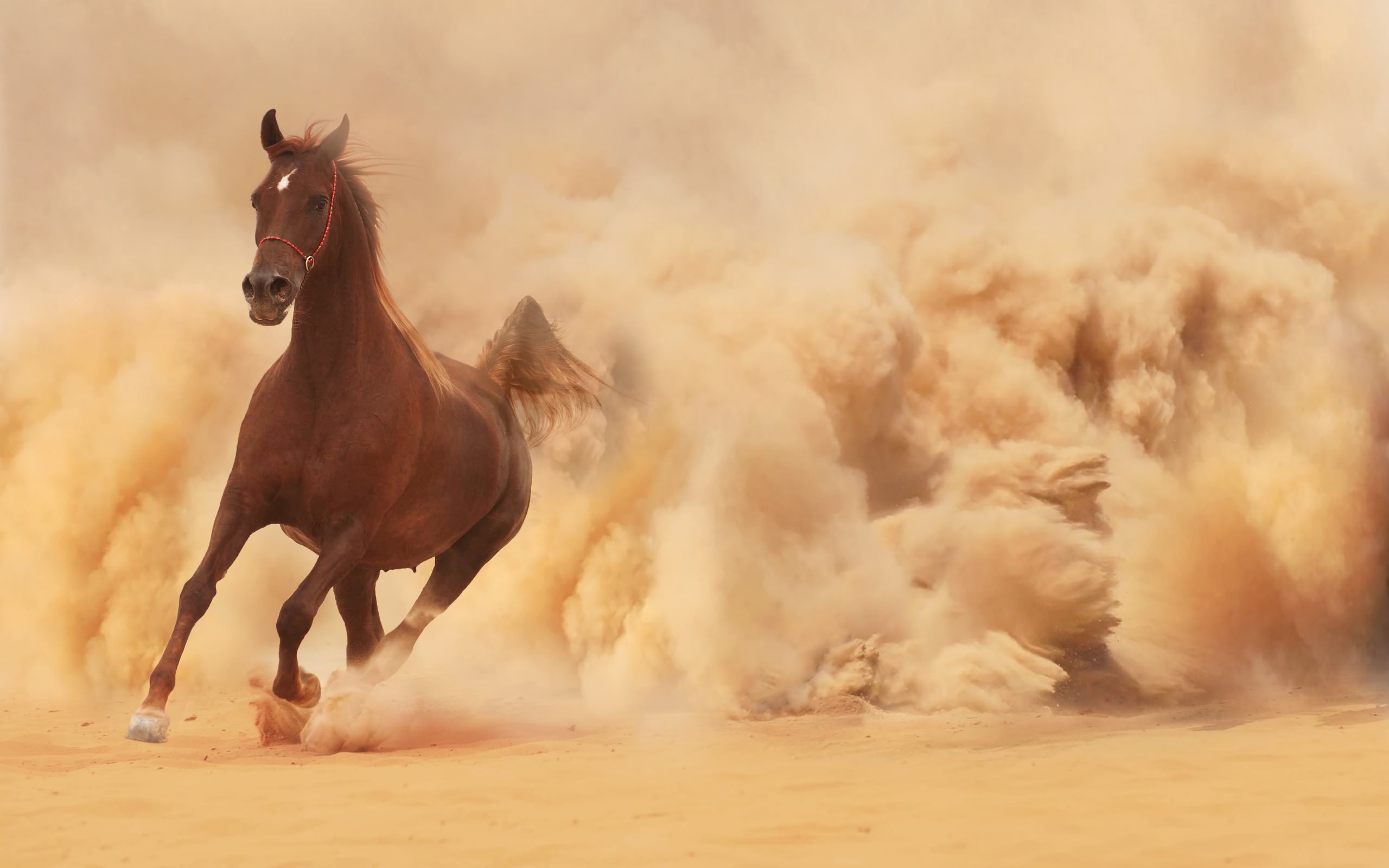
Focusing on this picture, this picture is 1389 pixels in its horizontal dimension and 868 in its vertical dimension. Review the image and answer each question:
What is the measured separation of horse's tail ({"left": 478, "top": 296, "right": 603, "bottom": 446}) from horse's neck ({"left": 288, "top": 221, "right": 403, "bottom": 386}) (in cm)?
178

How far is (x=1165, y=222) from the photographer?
1316 centimetres

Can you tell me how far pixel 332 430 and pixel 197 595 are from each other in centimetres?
97

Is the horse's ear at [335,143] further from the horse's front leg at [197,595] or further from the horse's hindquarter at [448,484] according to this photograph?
the horse's front leg at [197,595]

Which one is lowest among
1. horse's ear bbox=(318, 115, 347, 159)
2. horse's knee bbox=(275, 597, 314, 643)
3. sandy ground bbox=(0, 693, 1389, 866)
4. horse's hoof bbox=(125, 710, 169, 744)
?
sandy ground bbox=(0, 693, 1389, 866)

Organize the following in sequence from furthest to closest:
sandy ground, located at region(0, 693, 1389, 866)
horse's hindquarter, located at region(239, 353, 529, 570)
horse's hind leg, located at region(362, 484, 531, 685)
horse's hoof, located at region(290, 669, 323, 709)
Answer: horse's hind leg, located at region(362, 484, 531, 685) → horse's hoof, located at region(290, 669, 323, 709) → horse's hindquarter, located at region(239, 353, 529, 570) → sandy ground, located at region(0, 693, 1389, 866)

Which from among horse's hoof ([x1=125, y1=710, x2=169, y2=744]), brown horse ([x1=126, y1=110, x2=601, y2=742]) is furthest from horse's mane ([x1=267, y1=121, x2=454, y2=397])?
horse's hoof ([x1=125, y1=710, x2=169, y2=744])

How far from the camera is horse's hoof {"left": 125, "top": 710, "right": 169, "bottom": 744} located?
221 inches

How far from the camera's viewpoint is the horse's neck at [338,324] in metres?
6.32

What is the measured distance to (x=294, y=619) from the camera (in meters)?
6.11

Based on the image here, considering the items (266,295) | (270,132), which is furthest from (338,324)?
(270,132)

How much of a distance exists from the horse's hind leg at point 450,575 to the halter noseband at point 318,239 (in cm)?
209

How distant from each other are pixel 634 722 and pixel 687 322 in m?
4.27

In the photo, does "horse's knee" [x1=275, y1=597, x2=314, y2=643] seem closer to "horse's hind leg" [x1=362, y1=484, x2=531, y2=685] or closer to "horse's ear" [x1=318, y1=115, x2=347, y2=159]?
"horse's hind leg" [x1=362, y1=484, x2=531, y2=685]

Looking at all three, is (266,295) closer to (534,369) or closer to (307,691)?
(307,691)
